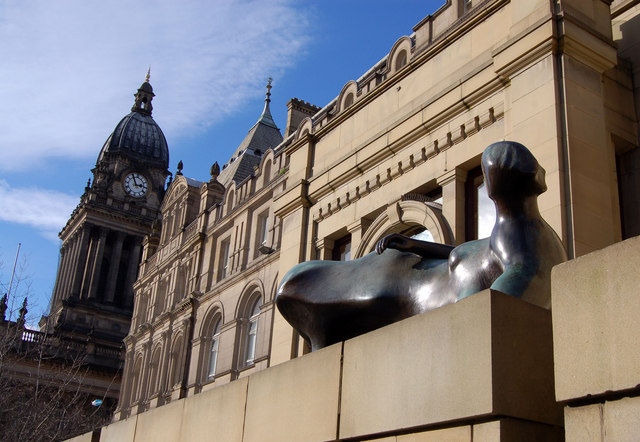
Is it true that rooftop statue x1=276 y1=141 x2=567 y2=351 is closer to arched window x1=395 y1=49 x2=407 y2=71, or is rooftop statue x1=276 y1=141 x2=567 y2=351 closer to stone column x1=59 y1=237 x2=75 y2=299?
arched window x1=395 y1=49 x2=407 y2=71

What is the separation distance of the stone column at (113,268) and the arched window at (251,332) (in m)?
57.6

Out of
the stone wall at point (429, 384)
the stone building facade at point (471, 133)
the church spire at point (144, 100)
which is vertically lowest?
the stone wall at point (429, 384)

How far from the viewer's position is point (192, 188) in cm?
4731

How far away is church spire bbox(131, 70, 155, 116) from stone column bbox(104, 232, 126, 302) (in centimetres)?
2305

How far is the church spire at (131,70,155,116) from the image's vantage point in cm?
10653

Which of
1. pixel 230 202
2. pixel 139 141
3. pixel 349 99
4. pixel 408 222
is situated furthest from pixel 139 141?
pixel 408 222

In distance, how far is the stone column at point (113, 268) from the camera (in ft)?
290

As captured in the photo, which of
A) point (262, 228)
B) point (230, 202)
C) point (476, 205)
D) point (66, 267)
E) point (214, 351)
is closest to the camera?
point (476, 205)

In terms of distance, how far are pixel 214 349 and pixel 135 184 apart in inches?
2382

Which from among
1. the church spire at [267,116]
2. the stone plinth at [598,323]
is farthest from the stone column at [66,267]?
the stone plinth at [598,323]

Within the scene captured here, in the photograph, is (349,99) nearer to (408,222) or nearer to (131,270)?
(408,222)

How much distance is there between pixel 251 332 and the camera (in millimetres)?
33781

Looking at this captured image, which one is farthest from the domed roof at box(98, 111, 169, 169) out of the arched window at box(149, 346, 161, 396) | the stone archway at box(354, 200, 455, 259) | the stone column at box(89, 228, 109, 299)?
the stone archway at box(354, 200, 455, 259)

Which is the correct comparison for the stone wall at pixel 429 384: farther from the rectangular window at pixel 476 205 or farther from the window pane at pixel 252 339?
the window pane at pixel 252 339
